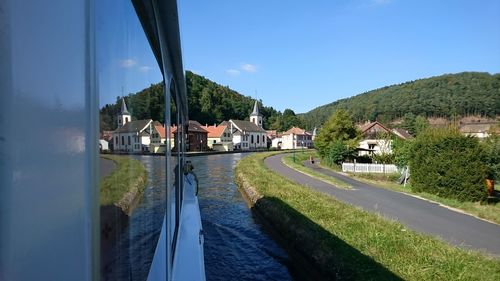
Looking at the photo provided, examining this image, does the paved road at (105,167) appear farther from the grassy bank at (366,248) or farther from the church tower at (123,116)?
the grassy bank at (366,248)

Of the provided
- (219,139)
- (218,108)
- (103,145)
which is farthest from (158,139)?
(218,108)

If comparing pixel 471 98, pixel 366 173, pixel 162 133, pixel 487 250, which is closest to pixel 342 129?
pixel 366 173

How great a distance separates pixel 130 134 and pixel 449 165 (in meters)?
18.1

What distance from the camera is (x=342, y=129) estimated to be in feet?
145

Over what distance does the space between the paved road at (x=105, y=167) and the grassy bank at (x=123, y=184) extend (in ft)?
0.03

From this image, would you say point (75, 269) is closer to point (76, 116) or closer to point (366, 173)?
point (76, 116)

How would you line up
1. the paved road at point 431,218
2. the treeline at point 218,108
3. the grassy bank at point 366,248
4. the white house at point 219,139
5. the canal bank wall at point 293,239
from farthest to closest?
the treeline at point 218,108
the white house at point 219,139
the paved road at point 431,218
the canal bank wall at point 293,239
the grassy bank at point 366,248

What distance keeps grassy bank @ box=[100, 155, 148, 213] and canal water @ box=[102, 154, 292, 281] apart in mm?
73

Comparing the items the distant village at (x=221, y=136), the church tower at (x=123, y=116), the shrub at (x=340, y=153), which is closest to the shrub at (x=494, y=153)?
the distant village at (x=221, y=136)

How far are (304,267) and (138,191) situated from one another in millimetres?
7459

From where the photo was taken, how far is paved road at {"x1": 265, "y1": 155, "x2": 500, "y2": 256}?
9.46m

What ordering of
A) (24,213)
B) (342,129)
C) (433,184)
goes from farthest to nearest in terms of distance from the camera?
(342,129) → (433,184) → (24,213)

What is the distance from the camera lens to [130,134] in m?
1.54

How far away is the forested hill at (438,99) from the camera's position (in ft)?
414
